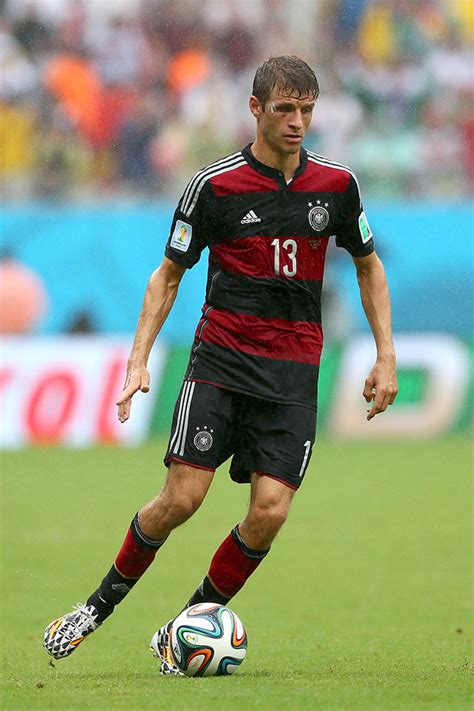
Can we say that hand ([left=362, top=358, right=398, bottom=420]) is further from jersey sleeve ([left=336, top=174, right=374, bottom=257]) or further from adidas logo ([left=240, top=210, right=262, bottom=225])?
adidas logo ([left=240, top=210, right=262, bottom=225])

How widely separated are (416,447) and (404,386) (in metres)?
0.89

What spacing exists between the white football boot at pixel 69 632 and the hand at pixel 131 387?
2.88ft

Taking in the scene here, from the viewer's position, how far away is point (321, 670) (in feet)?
19.1

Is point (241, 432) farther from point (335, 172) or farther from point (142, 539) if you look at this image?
point (335, 172)

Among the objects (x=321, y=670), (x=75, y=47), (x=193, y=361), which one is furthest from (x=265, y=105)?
(x=75, y=47)

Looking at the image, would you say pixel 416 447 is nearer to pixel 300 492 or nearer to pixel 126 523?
pixel 300 492

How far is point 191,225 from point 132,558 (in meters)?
1.41

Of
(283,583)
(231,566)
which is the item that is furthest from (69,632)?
(283,583)

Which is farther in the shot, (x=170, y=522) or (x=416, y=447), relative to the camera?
(x=416, y=447)

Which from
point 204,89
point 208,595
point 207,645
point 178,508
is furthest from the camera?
point 204,89

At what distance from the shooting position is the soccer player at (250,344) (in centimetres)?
581

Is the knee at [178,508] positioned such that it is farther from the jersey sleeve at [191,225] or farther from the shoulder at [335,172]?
the shoulder at [335,172]

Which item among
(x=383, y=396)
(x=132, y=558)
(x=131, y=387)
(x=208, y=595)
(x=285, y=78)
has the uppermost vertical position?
(x=285, y=78)

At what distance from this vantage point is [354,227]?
6.08 m
